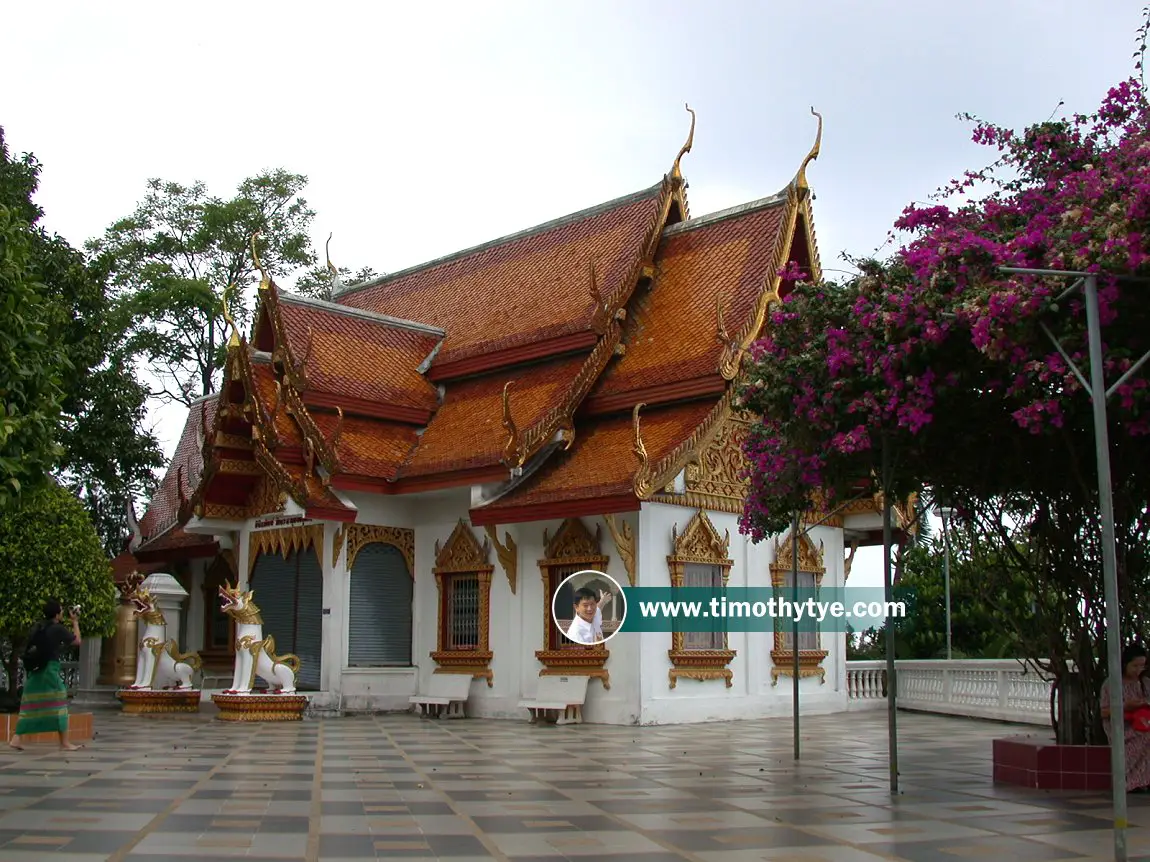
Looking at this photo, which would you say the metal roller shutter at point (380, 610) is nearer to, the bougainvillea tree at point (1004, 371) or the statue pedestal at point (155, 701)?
the statue pedestal at point (155, 701)

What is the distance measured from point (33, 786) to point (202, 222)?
27143mm

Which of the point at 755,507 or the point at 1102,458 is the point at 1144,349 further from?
the point at 755,507

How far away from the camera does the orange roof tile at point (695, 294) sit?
1852 cm

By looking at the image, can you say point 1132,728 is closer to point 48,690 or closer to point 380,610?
point 48,690

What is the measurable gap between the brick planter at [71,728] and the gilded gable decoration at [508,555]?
6.31 meters

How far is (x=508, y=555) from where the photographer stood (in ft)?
60.8

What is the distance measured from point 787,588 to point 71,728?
10487 millimetres

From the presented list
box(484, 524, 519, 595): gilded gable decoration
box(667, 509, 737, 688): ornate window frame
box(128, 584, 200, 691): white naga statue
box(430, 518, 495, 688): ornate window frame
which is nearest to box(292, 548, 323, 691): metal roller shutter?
box(430, 518, 495, 688): ornate window frame

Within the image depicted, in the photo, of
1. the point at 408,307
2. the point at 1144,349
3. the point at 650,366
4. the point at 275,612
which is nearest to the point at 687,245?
the point at 650,366

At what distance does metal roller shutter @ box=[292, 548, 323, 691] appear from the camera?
19.4 metres

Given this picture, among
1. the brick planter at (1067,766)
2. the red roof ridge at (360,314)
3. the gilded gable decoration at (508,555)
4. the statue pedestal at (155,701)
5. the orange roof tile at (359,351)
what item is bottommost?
the statue pedestal at (155,701)

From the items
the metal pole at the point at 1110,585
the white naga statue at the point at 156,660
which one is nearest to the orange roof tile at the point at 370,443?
the white naga statue at the point at 156,660

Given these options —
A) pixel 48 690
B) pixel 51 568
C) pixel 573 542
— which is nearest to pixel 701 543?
pixel 573 542

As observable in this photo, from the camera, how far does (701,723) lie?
17.5 m
